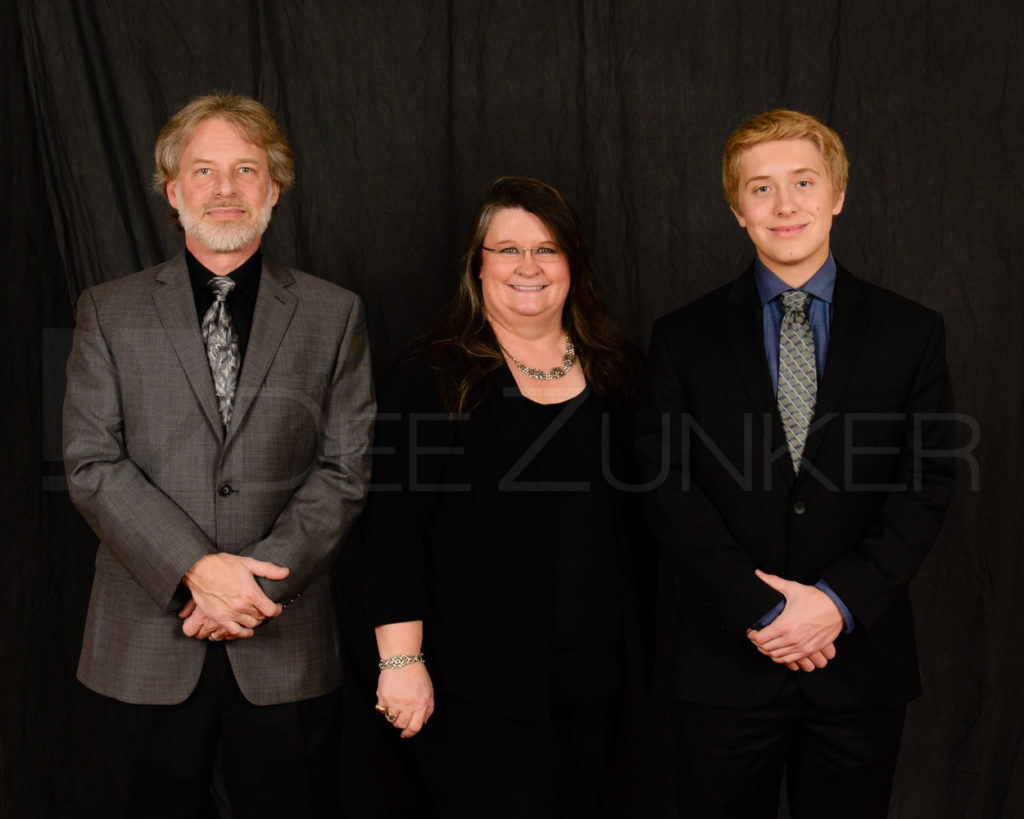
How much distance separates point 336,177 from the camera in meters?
2.88

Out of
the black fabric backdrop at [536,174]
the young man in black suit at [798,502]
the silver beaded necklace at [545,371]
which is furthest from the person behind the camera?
the black fabric backdrop at [536,174]

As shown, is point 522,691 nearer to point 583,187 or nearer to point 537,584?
point 537,584

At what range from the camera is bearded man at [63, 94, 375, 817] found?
205 centimetres

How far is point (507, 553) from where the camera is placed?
2158mm

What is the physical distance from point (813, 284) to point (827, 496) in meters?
0.41

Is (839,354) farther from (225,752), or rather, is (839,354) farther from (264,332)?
(225,752)

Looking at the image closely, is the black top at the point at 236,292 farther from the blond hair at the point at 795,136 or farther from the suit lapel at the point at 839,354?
the suit lapel at the point at 839,354

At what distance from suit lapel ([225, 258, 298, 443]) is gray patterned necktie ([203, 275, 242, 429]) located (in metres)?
0.03

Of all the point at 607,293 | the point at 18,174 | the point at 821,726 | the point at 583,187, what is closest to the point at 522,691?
the point at 821,726

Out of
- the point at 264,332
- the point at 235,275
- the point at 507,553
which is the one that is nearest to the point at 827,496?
the point at 507,553

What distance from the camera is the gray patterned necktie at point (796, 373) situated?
205 cm

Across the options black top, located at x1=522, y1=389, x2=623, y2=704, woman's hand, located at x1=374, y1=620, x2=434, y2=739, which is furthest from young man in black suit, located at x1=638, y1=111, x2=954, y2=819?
woman's hand, located at x1=374, y1=620, x2=434, y2=739

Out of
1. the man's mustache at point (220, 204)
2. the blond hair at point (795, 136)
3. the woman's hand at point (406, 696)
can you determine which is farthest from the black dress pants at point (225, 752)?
the blond hair at point (795, 136)

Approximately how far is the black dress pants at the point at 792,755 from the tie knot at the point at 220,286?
1.21m
